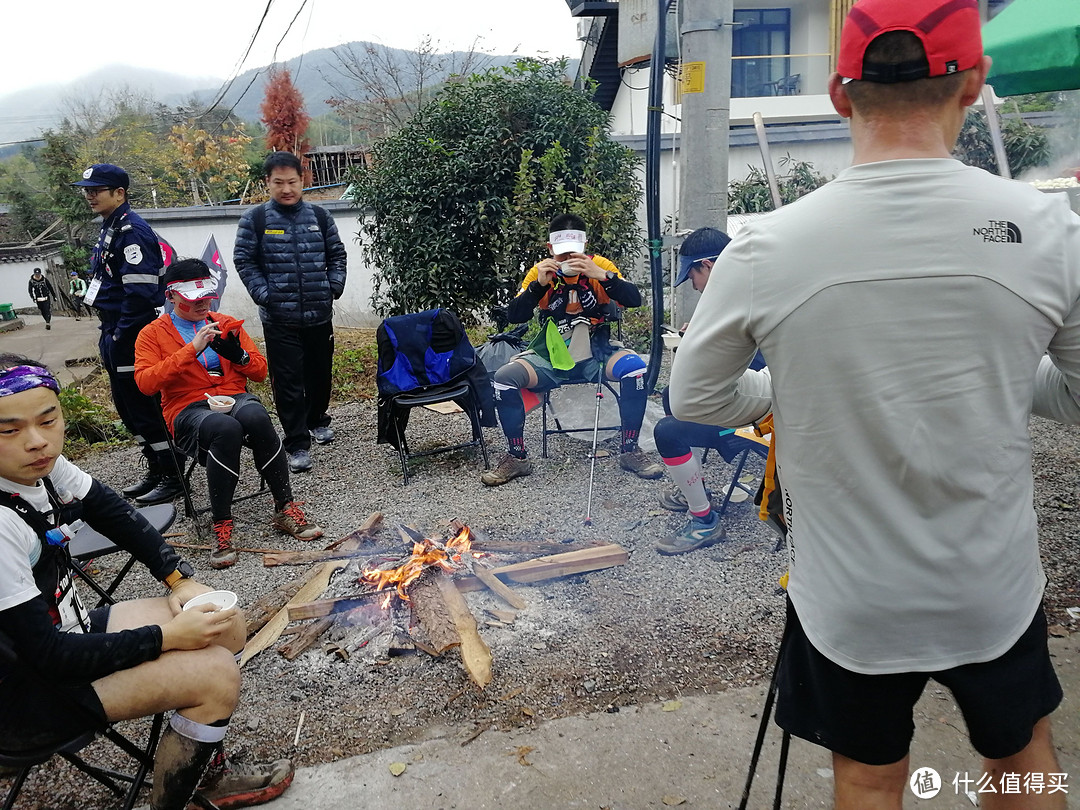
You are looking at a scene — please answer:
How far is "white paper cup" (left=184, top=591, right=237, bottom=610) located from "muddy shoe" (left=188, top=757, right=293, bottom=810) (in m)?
0.63

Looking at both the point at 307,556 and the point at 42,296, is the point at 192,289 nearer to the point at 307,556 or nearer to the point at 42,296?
the point at 307,556

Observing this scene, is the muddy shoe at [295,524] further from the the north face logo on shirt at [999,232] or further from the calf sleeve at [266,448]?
the the north face logo on shirt at [999,232]

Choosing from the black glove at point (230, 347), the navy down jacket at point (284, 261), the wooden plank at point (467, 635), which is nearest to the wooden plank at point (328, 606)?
the wooden plank at point (467, 635)

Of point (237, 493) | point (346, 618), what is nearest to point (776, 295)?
point (346, 618)

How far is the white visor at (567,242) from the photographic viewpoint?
16.1 ft

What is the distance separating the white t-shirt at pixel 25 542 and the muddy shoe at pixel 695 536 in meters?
2.70

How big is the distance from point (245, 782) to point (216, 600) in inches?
25.3

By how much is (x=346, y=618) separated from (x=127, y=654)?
1467 mm

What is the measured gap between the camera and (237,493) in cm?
532

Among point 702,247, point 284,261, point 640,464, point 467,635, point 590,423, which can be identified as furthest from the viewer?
point 590,423

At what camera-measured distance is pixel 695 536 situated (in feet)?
13.3

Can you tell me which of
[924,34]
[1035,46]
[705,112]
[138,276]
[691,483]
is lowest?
[691,483]

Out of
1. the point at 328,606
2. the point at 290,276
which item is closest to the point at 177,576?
the point at 328,606

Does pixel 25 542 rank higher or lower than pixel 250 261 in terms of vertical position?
lower
